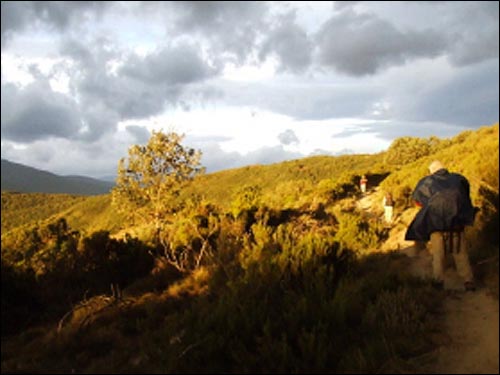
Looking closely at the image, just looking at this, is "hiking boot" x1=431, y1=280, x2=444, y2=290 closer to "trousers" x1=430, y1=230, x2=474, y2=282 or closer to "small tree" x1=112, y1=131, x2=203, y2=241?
"trousers" x1=430, y1=230, x2=474, y2=282

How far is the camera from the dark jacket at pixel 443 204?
5.01 m

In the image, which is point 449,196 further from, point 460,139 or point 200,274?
point 460,139

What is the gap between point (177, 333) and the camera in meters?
4.60

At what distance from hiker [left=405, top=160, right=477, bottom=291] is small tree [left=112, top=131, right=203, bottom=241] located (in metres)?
9.67

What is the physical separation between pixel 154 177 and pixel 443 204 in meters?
10.7

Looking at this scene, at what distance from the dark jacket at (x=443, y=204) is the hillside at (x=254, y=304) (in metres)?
0.80

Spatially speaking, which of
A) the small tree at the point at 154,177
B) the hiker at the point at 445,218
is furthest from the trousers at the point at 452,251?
the small tree at the point at 154,177

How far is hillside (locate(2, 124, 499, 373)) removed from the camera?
3.47 metres

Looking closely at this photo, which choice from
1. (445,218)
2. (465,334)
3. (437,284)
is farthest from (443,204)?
(465,334)

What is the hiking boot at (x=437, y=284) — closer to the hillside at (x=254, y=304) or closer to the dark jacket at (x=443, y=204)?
the hillside at (x=254, y=304)

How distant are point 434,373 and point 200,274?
17.2 feet

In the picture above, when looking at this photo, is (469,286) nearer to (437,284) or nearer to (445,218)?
(437,284)

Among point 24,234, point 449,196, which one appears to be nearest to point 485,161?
point 449,196

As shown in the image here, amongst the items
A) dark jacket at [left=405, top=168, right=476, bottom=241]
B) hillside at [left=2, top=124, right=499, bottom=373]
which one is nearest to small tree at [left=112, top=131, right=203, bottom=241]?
hillside at [left=2, top=124, right=499, bottom=373]
